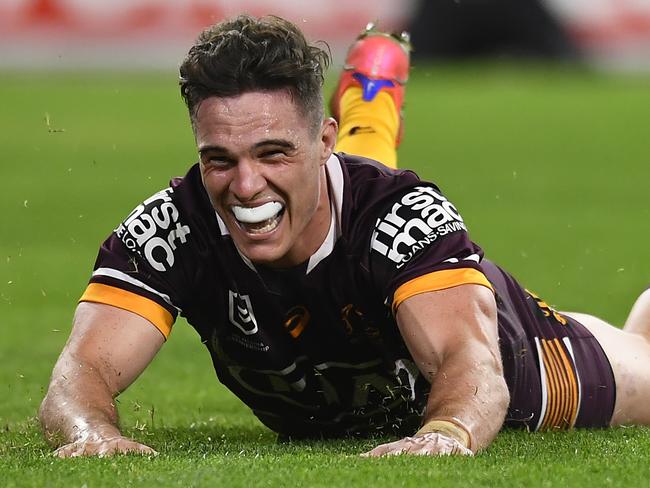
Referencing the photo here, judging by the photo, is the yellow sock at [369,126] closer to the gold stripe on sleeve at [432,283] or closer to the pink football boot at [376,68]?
the pink football boot at [376,68]

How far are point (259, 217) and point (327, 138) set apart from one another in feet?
1.38

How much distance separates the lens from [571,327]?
20.7 feet

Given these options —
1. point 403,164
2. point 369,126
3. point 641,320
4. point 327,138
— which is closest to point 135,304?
point 327,138

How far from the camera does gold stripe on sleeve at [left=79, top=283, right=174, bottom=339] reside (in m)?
5.26

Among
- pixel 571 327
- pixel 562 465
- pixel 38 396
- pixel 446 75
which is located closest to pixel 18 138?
pixel 446 75

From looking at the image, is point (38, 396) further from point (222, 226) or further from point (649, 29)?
point (649, 29)

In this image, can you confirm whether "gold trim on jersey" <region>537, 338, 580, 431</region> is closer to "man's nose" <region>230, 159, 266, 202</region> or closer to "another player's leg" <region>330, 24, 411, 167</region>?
"another player's leg" <region>330, 24, 411, 167</region>

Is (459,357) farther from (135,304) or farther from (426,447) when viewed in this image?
(135,304)

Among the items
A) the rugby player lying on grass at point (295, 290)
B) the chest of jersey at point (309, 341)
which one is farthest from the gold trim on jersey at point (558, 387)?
the chest of jersey at point (309, 341)

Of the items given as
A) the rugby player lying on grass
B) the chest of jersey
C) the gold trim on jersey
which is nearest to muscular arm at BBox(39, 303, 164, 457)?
the rugby player lying on grass

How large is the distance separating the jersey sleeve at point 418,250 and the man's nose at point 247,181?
1.63 feet

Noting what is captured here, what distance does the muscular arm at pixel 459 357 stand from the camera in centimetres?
485

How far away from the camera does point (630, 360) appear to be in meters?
6.38

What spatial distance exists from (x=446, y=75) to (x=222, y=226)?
2357 centimetres
